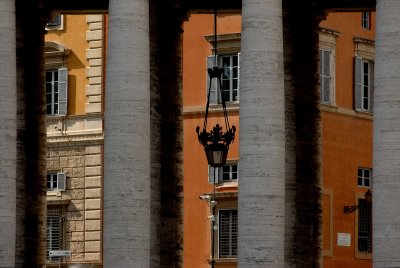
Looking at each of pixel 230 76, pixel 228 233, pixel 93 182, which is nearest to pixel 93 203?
pixel 93 182

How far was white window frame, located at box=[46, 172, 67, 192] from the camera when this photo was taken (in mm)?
88375

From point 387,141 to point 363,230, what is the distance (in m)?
27.2

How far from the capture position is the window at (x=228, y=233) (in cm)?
8338

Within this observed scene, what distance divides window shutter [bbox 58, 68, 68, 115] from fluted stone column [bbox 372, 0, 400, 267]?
29.6 m

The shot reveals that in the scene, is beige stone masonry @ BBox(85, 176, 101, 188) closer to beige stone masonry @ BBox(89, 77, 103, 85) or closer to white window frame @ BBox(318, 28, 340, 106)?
beige stone masonry @ BBox(89, 77, 103, 85)

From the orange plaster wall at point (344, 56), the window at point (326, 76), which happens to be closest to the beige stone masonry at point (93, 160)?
the window at point (326, 76)

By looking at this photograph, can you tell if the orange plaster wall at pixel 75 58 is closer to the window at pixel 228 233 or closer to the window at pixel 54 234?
the window at pixel 54 234

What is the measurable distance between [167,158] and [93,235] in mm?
20399

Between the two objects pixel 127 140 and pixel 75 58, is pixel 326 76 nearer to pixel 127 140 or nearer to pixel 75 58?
pixel 75 58

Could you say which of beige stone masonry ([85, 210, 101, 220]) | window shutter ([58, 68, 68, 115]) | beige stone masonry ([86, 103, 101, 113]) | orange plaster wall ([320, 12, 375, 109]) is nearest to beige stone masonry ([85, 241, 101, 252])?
beige stone masonry ([85, 210, 101, 220])

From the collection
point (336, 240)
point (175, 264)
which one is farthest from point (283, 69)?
point (336, 240)

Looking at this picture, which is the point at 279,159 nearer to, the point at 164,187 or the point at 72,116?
the point at 164,187

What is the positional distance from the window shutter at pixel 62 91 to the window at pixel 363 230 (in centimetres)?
1167

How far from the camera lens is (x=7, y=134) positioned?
62.3 meters
